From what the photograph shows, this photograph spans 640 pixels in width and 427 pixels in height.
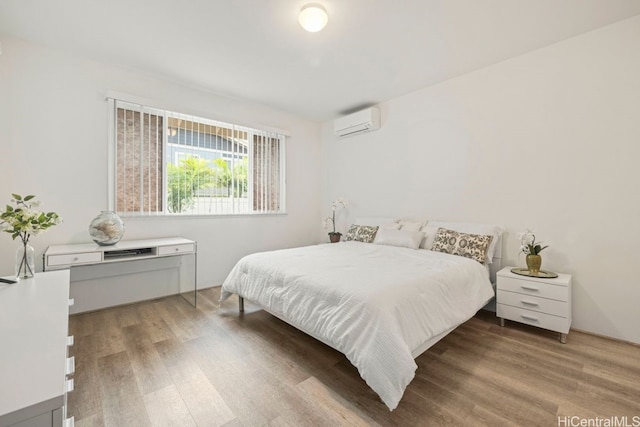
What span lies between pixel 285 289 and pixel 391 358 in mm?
969

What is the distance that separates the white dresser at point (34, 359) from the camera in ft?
1.95

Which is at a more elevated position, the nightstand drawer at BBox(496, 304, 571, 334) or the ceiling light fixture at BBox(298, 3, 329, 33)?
the ceiling light fixture at BBox(298, 3, 329, 33)

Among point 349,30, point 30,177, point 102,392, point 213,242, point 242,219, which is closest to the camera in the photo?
point 102,392

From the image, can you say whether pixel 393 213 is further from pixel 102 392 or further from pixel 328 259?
pixel 102 392

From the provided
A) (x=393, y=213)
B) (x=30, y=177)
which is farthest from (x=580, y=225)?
Result: (x=30, y=177)

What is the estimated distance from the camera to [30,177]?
2543 millimetres

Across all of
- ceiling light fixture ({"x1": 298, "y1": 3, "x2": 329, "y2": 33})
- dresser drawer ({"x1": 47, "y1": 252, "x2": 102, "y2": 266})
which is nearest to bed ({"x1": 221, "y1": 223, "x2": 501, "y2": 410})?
dresser drawer ({"x1": 47, "y1": 252, "x2": 102, "y2": 266})

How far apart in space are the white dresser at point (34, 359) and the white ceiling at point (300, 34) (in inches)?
83.3

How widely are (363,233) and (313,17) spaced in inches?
98.8

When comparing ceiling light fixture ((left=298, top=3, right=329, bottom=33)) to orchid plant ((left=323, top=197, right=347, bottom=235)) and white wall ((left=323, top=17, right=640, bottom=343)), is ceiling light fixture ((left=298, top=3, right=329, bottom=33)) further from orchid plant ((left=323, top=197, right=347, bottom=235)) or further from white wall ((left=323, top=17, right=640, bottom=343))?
orchid plant ((left=323, top=197, right=347, bottom=235))

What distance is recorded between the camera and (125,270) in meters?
3.00

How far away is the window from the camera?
9.87 ft

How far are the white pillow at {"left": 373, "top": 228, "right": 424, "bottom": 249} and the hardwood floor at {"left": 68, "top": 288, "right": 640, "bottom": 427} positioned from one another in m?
0.97

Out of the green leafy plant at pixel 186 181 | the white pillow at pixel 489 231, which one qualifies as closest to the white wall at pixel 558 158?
the white pillow at pixel 489 231
